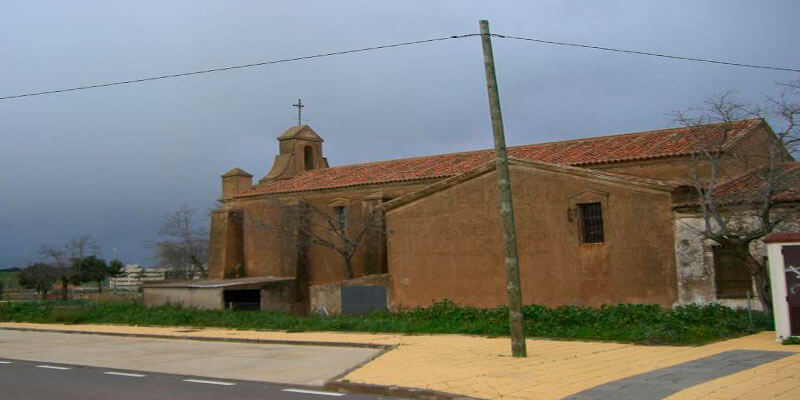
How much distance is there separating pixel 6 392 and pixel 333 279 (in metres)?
22.3

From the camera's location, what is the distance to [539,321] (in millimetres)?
18969

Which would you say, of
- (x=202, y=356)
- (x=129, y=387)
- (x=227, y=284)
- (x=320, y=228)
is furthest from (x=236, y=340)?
(x=320, y=228)

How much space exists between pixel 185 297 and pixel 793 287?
Answer: 2515 centimetres

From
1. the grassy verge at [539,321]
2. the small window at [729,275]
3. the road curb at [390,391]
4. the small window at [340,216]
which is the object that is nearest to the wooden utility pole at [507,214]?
the grassy verge at [539,321]

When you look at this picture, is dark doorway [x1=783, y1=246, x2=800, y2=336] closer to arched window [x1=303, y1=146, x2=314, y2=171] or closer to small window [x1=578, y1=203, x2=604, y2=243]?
small window [x1=578, y1=203, x2=604, y2=243]

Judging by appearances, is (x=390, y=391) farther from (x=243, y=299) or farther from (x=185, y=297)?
(x=243, y=299)

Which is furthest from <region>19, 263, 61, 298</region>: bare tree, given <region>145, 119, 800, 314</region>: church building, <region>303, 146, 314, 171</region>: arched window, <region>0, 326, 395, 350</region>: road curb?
<region>0, 326, 395, 350</region>: road curb

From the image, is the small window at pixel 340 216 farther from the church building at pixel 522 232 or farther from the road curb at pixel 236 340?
the road curb at pixel 236 340

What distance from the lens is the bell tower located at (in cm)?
4266

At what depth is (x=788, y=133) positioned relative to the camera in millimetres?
18781

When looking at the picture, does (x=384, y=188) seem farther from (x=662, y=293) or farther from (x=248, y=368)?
(x=248, y=368)

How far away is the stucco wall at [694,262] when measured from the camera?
21058 millimetres

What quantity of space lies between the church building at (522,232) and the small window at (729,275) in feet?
0.45

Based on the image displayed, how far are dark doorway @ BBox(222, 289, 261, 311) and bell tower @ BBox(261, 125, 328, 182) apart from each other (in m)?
9.70
